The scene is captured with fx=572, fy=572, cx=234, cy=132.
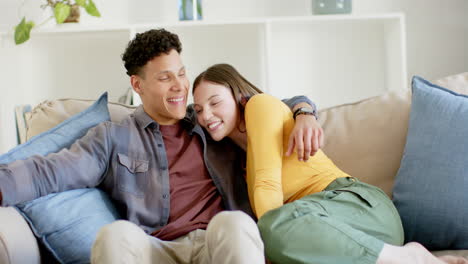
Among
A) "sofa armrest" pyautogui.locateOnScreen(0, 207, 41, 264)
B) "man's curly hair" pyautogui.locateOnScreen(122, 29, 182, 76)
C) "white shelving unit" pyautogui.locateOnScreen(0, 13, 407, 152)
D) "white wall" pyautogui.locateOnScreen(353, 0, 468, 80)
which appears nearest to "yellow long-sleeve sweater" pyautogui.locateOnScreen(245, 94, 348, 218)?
"man's curly hair" pyautogui.locateOnScreen(122, 29, 182, 76)

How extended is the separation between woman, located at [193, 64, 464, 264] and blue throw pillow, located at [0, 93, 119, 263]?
403mm

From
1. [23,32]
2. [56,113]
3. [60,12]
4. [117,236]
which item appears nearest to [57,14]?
[60,12]

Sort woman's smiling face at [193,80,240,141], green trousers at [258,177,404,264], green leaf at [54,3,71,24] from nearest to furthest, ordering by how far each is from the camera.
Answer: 1. green trousers at [258,177,404,264]
2. woman's smiling face at [193,80,240,141]
3. green leaf at [54,3,71,24]

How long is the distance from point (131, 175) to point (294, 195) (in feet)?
1.56

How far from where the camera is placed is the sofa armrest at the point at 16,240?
1288 mm

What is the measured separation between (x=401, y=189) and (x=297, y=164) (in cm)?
31

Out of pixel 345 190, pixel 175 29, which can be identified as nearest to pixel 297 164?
pixel 345 190

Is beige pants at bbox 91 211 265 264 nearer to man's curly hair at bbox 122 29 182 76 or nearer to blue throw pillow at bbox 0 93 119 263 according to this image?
blue throw pillow at bbox 0 93 119 263

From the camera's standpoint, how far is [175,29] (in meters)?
2.99

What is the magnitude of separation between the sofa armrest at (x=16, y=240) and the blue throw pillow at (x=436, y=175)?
996mm

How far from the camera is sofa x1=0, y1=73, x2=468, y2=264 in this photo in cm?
178

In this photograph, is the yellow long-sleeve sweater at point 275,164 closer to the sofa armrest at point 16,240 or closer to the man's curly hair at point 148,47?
the man's curly hair at point 148,47

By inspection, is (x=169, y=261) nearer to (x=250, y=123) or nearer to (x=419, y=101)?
(x=250, y=123)

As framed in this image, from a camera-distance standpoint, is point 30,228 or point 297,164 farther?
point 297,164
